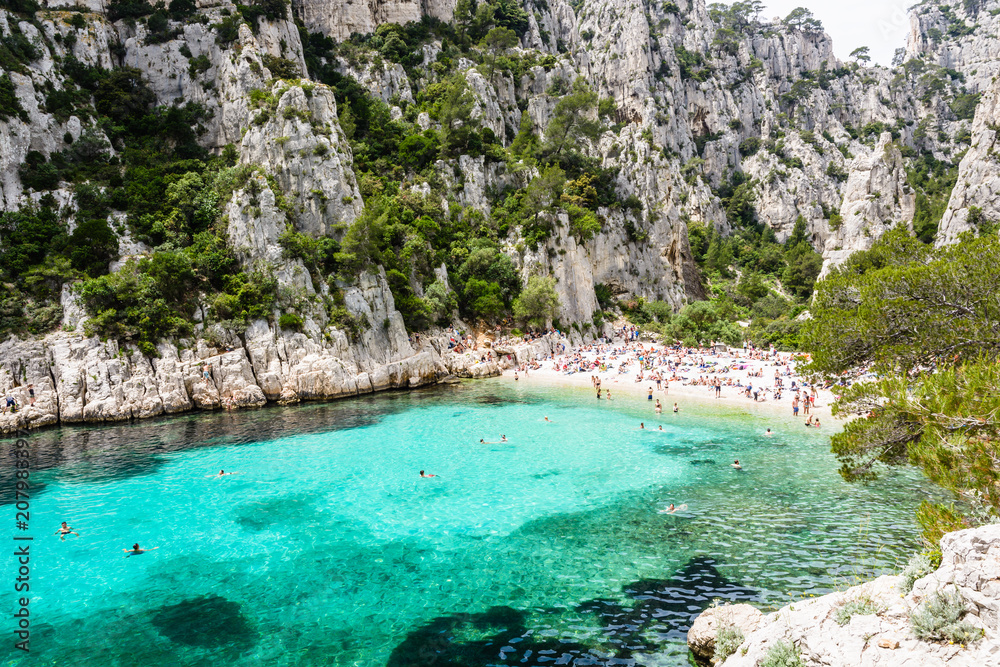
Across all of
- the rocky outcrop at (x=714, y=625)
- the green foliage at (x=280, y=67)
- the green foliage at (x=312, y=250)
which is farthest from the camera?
the green foliage at (x=280, y=67)

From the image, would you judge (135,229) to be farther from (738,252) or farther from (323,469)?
A: (738,252)

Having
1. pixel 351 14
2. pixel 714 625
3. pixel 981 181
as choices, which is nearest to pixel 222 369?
pixel 714 625

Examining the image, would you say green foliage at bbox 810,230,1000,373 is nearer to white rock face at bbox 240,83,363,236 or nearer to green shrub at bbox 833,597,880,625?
green shrub at bbox 833,597,880,625

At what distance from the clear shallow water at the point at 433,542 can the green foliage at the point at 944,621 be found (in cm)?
428

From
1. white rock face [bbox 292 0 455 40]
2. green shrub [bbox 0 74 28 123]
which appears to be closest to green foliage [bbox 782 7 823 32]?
white rock face [bbox 292 0 455 40]

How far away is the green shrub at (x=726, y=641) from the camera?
7492mm

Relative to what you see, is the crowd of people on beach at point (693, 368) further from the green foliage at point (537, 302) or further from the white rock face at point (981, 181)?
the white rock face at point (981, 181)

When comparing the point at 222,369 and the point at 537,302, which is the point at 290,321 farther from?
the point at 537,302

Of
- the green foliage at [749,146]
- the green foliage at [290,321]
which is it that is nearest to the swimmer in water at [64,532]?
the green foliage at [290,321]

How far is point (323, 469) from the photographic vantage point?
19531 mm

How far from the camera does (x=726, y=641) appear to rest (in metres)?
7.62

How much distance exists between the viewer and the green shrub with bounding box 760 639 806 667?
5809 mm

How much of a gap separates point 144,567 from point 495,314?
3604 centimetres

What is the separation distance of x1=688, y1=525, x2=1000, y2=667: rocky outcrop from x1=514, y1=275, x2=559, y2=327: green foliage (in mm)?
39405
